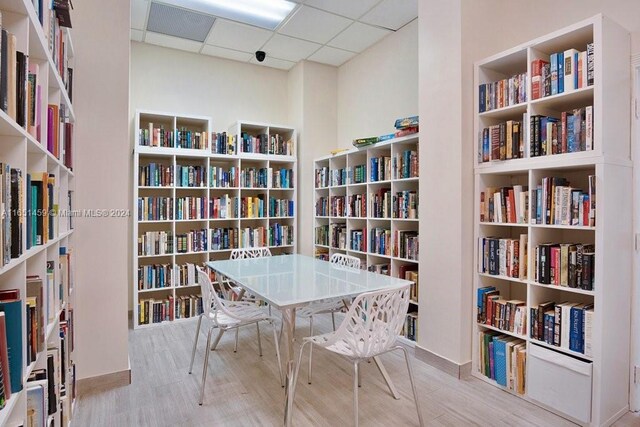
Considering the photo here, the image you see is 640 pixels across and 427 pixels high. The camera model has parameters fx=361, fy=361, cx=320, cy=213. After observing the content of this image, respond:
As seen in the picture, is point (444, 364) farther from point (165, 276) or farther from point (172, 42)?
point (172, 42)

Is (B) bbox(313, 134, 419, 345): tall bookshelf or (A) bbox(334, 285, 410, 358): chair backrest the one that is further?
(B) bbox(313, 134, 419, 345): tall bookshelf

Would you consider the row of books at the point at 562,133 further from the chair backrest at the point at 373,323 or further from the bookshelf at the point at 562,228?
the chair backrest at the point at 373,323

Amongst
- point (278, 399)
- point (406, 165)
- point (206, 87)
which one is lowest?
point (278, 399)

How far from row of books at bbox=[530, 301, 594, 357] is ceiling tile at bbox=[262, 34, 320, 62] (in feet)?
12.0

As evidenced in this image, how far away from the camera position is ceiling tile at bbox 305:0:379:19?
3455 mm

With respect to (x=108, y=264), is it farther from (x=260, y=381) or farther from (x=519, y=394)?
(x=519, y=394)

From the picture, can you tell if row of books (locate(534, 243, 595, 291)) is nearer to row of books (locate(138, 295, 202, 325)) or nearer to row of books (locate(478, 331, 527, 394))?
row of books (locate(478, 331, 527, 394))

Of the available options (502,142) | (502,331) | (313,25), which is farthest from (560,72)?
(313,25)

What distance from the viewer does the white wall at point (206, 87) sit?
430 centimetres

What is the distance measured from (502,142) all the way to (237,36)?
312 centimetres

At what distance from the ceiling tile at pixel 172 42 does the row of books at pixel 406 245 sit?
3.26 m

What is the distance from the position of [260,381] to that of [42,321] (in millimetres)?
1670

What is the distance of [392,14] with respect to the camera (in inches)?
Answer: 144

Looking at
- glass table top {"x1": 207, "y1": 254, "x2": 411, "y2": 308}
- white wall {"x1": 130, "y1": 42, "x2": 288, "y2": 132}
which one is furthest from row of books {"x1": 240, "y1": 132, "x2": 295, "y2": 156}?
glass table top {"x1": 207, "y1": 254, "x2": 411, "y2": 308}
